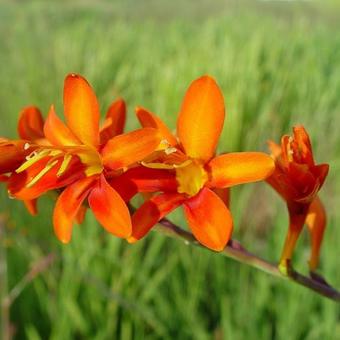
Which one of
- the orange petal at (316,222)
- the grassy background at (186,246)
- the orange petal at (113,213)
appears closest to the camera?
the orange petal at (113,213)

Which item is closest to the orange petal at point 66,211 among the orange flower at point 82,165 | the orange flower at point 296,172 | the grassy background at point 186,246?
the orange flower at point 82,165

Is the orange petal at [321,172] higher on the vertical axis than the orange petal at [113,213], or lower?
higher

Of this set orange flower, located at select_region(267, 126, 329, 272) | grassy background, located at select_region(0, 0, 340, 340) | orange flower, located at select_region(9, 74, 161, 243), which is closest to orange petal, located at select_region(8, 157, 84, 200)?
orange flower, located at select_region(9, 74, 161, 243)

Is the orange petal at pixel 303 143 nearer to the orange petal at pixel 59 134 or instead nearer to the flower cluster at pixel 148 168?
the flower cluster at pixel 148 168

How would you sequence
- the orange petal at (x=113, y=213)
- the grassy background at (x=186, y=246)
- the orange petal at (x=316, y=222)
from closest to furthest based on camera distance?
the orange petal at (x=113, y=213) → the orange petal at (x=316, y=222) → the grassy background at (x=186, y=246)

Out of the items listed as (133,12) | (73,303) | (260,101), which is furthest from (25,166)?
(133,12)

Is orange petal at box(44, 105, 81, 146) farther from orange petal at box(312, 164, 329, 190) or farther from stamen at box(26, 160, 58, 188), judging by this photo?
orange petal at box(312, 164, 329, 190)

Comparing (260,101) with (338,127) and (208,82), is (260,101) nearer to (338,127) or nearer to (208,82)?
(338,127)
